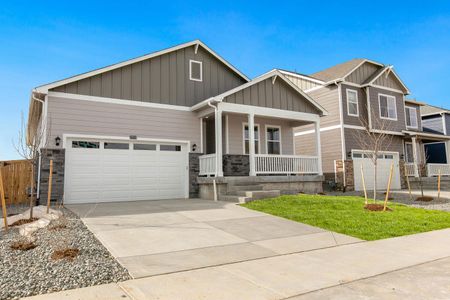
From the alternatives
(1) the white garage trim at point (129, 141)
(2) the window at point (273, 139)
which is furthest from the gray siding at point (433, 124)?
(1) the white garage trim at point (129, 141)

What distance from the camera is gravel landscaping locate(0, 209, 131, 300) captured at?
11.4 ft

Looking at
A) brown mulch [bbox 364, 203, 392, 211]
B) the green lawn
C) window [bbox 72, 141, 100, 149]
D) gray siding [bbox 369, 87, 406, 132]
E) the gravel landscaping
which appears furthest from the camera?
gray siding [bbox 369, 87, 406, 132]

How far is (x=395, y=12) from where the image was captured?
15.3m

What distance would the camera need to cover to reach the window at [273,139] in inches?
600

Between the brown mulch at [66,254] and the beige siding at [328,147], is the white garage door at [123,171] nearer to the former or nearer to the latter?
the brown mulch at [66,254]

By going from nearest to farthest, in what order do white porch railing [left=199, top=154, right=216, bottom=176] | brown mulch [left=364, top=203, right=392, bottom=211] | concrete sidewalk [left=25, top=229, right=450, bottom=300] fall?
1. concrete sidewalk [left=25, top=229, right=450, bottom=300]
2. brown mulch [left=364, top=203, right=392, bottom=211]
3. white porch railing [left=199, top=154, right=216, bottom=176]

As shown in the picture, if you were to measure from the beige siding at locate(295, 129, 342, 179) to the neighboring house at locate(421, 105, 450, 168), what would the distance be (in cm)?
1117

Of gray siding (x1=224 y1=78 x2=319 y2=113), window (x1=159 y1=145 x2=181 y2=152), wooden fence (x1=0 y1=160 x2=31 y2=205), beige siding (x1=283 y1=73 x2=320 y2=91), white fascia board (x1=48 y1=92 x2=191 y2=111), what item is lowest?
wooden fence (x1=0 y1=160 x2=31 y2=205)

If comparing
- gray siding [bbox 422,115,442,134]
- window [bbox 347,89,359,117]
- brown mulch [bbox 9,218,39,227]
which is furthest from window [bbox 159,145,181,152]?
gray siding [bbox 422,115,442,134]

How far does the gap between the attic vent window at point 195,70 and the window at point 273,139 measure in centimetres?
413

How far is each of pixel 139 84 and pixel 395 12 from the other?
12.8m

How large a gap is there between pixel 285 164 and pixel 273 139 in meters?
2.30

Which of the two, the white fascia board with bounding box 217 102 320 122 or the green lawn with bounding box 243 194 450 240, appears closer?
the green lawn with bounding box 243 194 450 240

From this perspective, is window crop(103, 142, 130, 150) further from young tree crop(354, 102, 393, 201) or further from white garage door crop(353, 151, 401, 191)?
young tree crop(354, 102, 393, 201)
